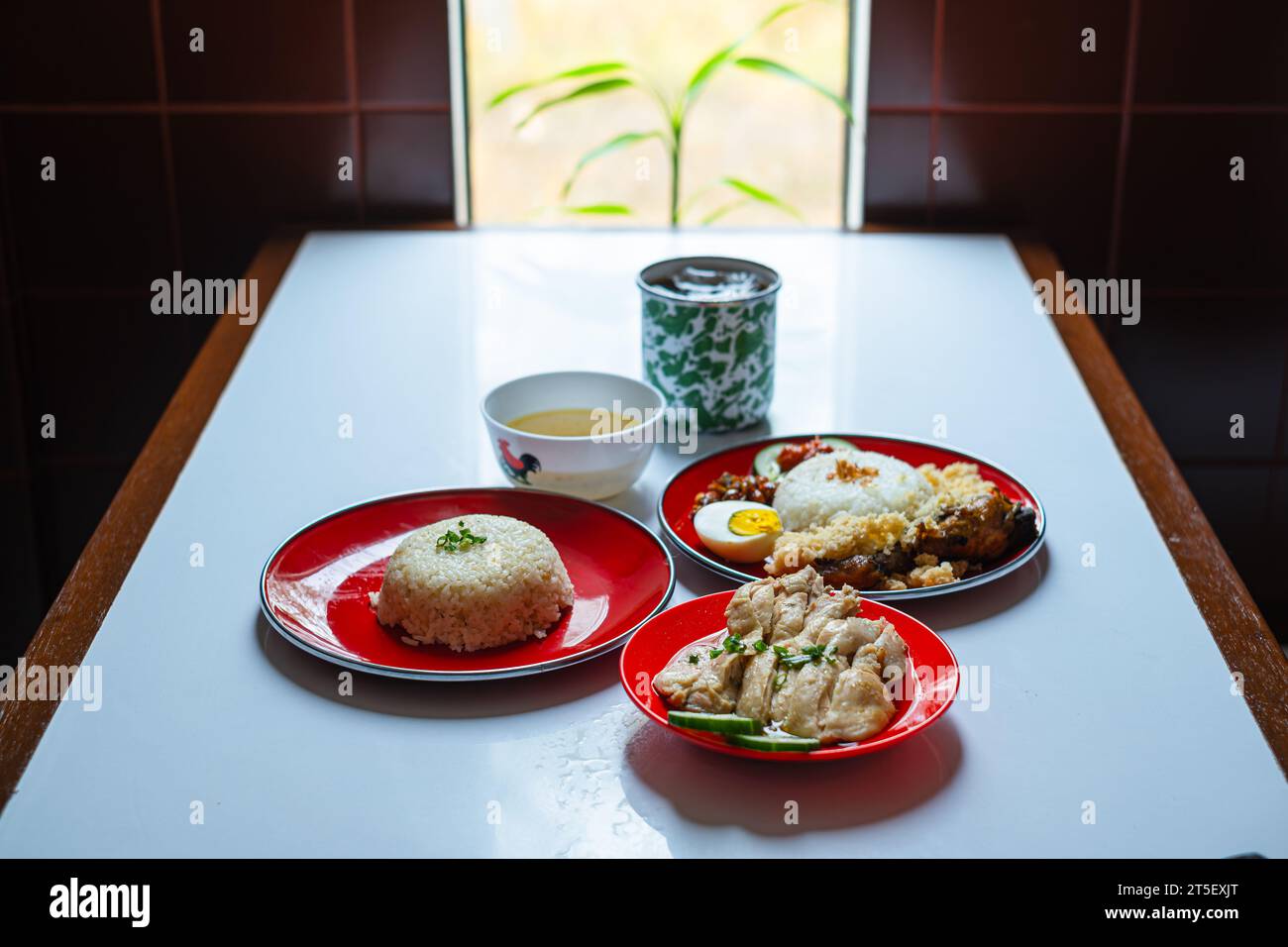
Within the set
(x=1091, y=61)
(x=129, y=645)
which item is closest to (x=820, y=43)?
(x=1091, y=61)

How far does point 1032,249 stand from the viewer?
2674 mm

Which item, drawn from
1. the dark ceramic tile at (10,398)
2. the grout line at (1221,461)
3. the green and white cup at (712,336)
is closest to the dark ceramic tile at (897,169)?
the grout line at (1221,461)

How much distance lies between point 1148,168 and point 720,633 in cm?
187

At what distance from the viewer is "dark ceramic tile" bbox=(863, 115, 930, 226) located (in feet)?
9.07

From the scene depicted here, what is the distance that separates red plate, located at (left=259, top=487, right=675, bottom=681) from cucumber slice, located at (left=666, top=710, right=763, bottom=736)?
158 mm

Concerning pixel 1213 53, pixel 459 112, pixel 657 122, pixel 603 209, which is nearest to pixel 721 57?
pixel 603 209

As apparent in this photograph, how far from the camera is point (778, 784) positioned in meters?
1.19

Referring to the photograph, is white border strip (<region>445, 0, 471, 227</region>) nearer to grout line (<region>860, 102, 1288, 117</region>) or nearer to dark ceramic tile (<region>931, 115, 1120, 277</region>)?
grout line (<region>860, 102, 1288, 117</region>)

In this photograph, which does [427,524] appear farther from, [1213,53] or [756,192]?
[1213,53]

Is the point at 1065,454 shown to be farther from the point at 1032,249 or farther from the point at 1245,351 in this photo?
the point at 1245,351

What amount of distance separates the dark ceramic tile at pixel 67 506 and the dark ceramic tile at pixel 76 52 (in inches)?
29.7
